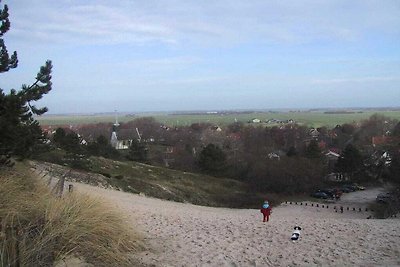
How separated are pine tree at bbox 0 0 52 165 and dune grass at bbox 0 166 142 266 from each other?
1669 mm

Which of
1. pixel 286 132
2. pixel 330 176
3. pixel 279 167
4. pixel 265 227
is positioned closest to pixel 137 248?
pixel 265 227

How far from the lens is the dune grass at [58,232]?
16.5 ft

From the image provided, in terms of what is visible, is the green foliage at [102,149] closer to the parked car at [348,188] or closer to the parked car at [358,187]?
the parked car at [348,188]

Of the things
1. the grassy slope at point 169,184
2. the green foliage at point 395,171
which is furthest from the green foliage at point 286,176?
the green foliage at point 395,171

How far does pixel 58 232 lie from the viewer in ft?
18.0

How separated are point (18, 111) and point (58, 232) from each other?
4022mm

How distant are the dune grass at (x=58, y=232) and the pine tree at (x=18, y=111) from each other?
167 centimetres

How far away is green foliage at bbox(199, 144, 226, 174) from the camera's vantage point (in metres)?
50.4

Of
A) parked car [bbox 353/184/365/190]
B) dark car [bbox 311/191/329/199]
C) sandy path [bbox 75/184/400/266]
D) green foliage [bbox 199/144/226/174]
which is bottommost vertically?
parked car [bbox 353/184/365/190]

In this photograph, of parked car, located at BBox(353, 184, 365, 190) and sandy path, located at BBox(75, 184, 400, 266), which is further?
parked car, located at BBox(353, 184, 365, 190)

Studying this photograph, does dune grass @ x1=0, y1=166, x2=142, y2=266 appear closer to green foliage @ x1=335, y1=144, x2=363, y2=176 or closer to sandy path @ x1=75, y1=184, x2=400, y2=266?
sandy path @ x1=75, y1=184, x2=400, y2=266

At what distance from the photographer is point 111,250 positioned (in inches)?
235

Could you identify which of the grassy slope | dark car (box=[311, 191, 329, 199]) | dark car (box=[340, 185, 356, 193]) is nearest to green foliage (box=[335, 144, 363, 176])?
dark car (box=[340, 185, 356, 193])

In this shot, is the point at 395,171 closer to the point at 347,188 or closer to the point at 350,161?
the point at 347,188
